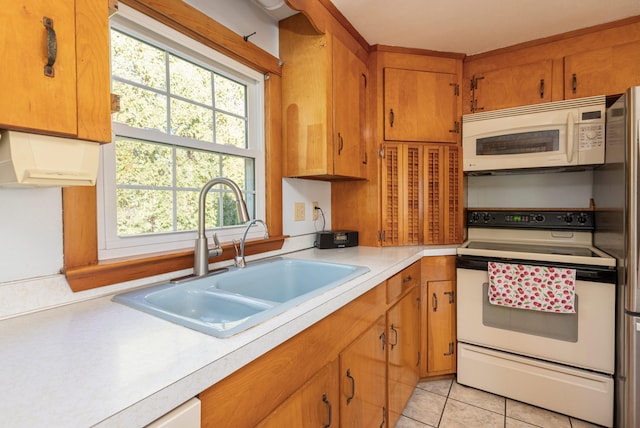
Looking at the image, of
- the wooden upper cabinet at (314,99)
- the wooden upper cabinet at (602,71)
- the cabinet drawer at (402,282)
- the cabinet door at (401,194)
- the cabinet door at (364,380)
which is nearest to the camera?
the cabinet door at (364,380)

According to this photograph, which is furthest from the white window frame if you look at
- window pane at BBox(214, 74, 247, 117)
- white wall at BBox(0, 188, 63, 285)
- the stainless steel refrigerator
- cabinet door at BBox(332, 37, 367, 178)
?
the stainless steel refrigerator

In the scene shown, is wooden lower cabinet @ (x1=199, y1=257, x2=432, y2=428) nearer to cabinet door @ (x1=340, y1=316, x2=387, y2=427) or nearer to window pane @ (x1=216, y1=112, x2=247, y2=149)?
cabinet door @ (x1=340, y1=316, x2=387, y2=427)

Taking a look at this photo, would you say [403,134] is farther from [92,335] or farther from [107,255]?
[92,335]

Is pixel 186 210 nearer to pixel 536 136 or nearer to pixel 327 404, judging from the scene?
pixel 327 404

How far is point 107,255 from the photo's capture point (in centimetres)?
107

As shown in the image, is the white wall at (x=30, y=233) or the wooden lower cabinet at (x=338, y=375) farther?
the white wall at (x=30, y=233)

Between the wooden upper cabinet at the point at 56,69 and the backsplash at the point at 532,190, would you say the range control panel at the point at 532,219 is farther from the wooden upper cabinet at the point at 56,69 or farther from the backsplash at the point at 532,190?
the wooden upper cabinet at the point at 56,69

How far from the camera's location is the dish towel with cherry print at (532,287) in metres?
1.65

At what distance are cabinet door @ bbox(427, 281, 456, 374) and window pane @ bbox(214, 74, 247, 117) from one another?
1.61 meters

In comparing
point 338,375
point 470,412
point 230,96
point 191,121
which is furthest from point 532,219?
point 191,121

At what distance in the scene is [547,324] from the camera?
5.69 ft

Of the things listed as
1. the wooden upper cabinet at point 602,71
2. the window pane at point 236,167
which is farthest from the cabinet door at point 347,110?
the wooden upper cabinet at point 602,71

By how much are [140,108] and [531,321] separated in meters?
2.28

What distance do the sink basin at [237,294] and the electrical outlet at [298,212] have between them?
405 mm
